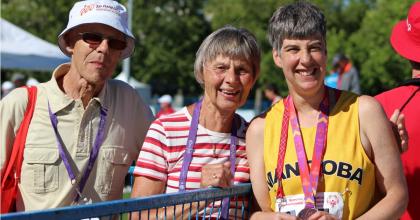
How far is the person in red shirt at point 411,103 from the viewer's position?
404 cm

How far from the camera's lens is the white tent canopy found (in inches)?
481

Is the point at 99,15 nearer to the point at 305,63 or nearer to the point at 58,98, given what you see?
the point at 58,98

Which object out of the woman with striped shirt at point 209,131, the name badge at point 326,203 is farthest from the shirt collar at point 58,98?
the name badge at point 326,203

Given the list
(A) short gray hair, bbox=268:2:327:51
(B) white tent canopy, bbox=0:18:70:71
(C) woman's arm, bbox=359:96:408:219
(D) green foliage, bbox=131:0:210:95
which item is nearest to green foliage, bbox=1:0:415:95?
(D) green foliage, bbox=131:0:210:95

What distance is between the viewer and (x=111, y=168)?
401 centimetres

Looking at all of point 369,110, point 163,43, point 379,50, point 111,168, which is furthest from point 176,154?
point 163,43

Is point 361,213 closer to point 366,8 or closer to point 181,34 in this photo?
point 181,34

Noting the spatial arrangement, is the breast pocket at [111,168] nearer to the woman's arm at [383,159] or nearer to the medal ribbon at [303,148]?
the medal ribbon at [303,148]

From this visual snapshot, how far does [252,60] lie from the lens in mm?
3877

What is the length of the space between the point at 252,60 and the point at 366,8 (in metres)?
61.8

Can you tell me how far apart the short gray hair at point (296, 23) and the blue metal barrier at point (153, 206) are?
78 cm

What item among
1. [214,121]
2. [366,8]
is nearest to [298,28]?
[214,121]

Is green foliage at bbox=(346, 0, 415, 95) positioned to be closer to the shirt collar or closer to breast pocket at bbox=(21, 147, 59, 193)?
the shirt collar

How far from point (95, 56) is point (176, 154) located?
2.36 feet
